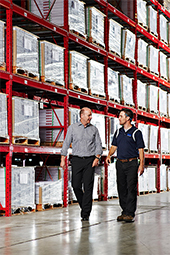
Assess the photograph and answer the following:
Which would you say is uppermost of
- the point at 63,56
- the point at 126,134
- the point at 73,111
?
the point at 63,56

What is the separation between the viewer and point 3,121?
310 inches

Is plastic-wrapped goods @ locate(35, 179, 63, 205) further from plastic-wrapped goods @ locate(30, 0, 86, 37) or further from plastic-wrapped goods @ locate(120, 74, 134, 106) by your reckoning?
plastic-wrapped goods @ locate(120, 74, 134, 106)

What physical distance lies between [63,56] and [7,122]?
8.86ft

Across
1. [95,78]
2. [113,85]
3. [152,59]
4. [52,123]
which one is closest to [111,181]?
[113,85]

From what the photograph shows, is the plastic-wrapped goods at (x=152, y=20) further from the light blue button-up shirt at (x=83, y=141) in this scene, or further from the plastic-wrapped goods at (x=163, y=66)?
the light blue button-up shirt at (x=83, y=141)

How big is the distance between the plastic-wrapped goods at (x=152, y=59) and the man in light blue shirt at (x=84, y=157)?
8563mm

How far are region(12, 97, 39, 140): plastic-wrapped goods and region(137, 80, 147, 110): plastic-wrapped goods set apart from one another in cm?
621

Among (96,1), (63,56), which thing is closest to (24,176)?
(63,56)

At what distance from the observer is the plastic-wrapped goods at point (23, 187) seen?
8.16 metres

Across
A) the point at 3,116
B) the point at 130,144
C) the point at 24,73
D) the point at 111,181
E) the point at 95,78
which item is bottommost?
the point at 111,181

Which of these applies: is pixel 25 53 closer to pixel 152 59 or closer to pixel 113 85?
pixel 113 85

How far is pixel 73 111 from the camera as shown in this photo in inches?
407

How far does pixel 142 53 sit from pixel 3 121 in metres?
8.18

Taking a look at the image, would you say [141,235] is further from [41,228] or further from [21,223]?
[21,223]
